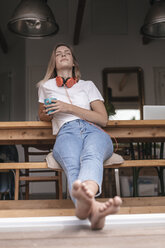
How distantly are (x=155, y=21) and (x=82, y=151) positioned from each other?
1927mm

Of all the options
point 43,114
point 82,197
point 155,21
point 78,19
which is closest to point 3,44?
point 78,19

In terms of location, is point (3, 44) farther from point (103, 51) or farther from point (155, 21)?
point (155, 21)

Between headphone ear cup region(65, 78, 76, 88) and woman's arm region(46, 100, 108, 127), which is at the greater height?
headphone ear cup region(65, 78, 76, 88)

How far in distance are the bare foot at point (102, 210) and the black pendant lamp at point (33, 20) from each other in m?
2.22

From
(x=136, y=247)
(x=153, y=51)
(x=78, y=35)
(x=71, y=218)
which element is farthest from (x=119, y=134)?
(x=153, y=51)

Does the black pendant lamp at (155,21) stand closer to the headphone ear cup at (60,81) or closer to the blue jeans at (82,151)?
the headphone ear cup at (60,81)

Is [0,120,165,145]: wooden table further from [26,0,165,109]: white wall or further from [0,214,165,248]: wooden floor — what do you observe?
[26,0,165,109]: white wall

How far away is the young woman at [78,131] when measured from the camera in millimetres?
1165

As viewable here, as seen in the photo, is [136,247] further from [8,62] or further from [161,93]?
[8,62]

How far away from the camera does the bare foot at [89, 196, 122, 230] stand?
109 centimetres

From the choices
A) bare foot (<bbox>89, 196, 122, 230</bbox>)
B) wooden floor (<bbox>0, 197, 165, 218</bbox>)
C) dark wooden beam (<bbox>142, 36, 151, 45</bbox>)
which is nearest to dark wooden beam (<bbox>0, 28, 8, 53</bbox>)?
dark wooden beam (<bbox>142, 36, 151, 45</bbox>)

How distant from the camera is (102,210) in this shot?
1101mm

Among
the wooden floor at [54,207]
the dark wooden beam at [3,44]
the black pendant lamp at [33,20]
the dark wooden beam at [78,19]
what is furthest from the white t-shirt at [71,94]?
the dark wooden beam at [3,44]

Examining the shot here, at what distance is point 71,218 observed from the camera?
129 cm
